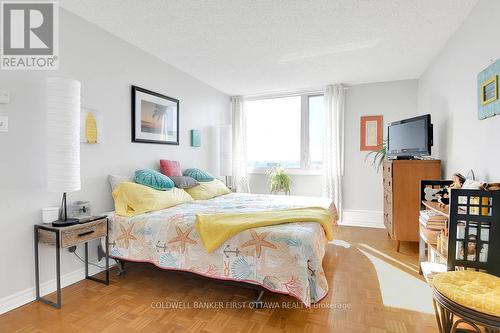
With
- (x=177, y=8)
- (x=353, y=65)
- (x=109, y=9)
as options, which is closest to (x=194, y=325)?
(x=177, y=8)

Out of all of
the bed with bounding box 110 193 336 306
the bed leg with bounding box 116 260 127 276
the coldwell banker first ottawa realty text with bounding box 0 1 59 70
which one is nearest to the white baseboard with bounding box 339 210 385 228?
the bed with bounding box 110 193 336 306

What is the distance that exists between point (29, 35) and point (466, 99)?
415 centimetres

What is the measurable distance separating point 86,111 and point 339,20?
2.70m

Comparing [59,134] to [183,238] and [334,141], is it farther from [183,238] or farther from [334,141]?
[334,141]

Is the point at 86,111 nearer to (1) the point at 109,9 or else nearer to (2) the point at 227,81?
(1) the point at 109,9

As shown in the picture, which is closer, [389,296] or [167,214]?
[389,296]

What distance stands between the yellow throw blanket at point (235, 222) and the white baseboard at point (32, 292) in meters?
1.43

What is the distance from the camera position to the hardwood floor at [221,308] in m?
1.85

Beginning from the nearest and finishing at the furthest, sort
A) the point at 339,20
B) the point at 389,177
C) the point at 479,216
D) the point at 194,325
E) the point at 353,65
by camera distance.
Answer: the point at 479,216 < the point at 194,325 < the point at 339,20 < the point at 389,177 < the point at 353,65

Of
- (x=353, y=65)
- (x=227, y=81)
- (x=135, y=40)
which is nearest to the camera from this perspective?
(x=135, y=40)

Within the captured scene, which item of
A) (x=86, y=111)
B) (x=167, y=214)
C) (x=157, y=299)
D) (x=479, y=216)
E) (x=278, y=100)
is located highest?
(x=278, y=100)

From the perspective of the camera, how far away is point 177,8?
2412 mm

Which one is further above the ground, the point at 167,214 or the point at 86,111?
the point at 86,111

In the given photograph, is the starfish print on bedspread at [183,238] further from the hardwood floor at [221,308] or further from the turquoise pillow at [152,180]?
the turquoise pillow at [152,180]
